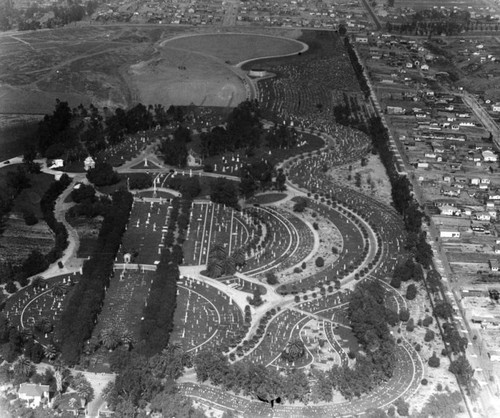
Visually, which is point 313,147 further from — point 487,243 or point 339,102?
point 487,243

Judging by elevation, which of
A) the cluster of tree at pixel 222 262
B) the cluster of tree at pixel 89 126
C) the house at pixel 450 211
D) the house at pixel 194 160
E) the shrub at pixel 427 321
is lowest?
the cluster of tree at pixel 89 126

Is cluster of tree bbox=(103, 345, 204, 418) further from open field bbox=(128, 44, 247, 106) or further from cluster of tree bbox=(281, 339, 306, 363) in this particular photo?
open field bbox=(128, 44, 247, 106)

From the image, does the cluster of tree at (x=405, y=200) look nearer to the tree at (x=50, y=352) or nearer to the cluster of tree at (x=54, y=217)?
the cluster of tree at (x=54, y=217)

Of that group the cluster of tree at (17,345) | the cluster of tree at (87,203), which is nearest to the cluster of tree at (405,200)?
the cluster of tree at (87,203)

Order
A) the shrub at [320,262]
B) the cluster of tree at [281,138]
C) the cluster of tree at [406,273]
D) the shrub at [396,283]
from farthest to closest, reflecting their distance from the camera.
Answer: the cluster of tree at [281,138], the shrub at [320,262], the cluster of tree at [406,273], the shrub at [396,283]

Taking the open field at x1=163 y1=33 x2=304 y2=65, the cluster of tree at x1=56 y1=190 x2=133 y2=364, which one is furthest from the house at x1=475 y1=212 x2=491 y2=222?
the open field at x1=163 y1=33 x2=304 y2=65

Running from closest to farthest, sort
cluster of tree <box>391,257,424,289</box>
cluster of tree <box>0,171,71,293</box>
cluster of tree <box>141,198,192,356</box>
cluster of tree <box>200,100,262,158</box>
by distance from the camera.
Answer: cluster of tree <box>141,198,192,356</box> → cluster of tree <box>0,171,71,293</box> → cluster of tree <box>391,257,424,289</box> → cluster of tree <box>200,100,262,158</box>
